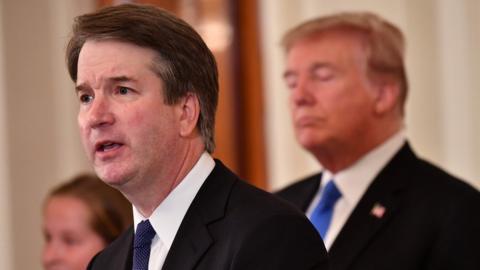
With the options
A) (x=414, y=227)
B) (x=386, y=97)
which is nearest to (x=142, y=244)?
(x=414, y=227)

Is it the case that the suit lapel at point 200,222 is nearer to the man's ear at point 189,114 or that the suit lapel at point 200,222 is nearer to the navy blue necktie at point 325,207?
the man's ear at point 189,114

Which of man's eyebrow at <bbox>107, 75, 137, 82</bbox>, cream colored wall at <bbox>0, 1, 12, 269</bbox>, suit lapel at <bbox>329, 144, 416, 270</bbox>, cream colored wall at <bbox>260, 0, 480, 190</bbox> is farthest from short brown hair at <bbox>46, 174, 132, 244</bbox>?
cream colored wall at <bbox>0, 1, 12, 269</bbox>

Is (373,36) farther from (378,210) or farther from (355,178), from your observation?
(378,210)

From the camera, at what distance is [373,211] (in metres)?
3.32

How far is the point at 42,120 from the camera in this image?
586 centimetres

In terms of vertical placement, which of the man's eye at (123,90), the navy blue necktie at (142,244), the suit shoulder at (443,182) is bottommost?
the suit shoulder at (443,182)

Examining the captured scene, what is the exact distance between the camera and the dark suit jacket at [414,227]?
3.11 metres

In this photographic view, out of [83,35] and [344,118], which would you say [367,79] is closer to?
[344,118]

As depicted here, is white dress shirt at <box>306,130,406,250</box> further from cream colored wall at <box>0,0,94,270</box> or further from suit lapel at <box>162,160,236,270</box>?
cream colored wall at <box>0,0,94,270</box>

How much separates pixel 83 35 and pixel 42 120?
3735mm

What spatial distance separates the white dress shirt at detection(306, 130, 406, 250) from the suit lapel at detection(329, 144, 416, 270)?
54mm

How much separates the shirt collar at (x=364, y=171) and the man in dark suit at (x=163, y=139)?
1344 mm

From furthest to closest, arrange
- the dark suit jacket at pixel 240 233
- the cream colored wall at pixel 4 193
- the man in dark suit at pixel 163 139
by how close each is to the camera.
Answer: the cream colored wall at pixel 4 193 → the man in dark suit at pixel 163 139 → the dark suit jacket at pixel 240 233

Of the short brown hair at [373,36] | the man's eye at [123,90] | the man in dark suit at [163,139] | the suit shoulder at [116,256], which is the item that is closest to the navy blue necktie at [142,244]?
the man in dark suit at [163,139]
